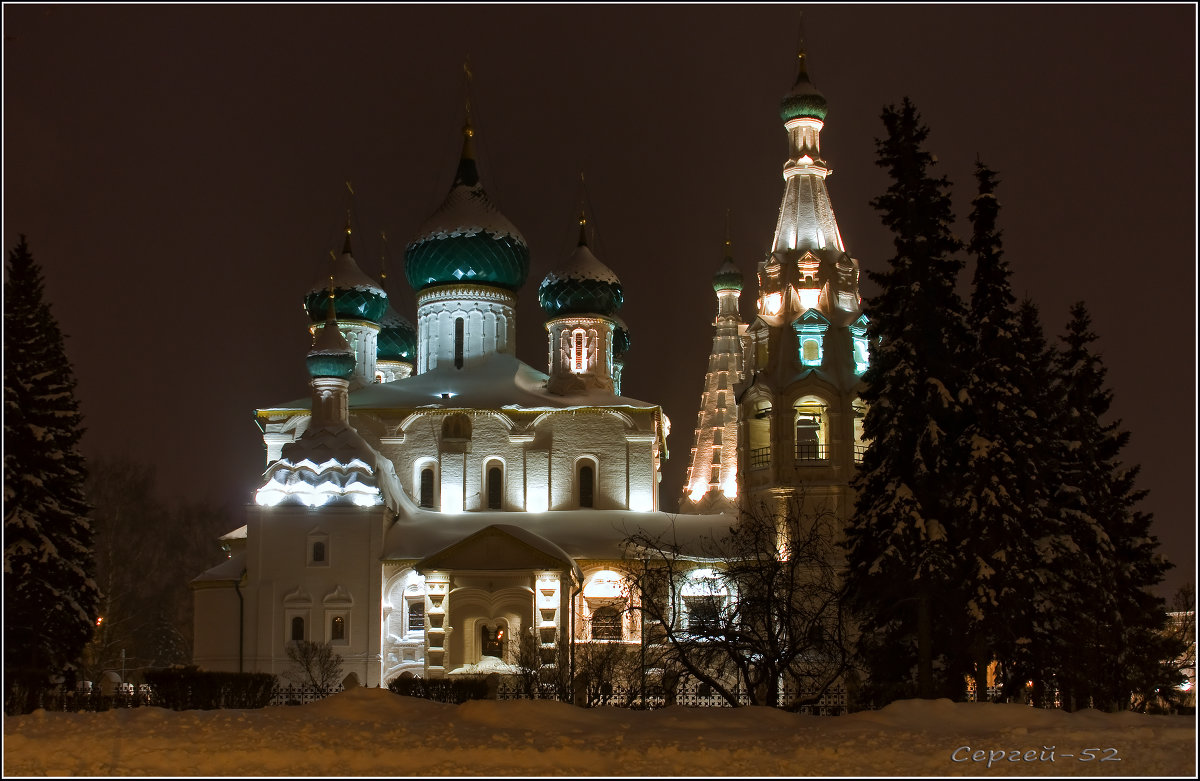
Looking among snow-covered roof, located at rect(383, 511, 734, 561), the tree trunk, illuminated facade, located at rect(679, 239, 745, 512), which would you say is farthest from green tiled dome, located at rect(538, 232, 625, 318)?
the tree trunk

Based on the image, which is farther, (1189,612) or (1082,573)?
(1189,612)

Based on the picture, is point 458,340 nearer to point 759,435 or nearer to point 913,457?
point 759,435

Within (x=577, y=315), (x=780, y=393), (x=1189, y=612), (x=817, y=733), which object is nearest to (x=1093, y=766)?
(x=817, y=733)

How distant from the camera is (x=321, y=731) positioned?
15109 millimetres

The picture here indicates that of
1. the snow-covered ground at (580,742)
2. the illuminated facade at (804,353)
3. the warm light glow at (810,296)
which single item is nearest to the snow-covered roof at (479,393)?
the illuminated facade at (804,353)

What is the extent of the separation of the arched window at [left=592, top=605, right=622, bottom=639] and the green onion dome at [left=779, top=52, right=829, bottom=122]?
13.3 m

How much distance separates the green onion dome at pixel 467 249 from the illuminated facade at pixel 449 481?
5cm

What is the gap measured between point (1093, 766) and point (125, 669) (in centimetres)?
3576

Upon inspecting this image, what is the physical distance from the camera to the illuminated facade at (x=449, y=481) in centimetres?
3531

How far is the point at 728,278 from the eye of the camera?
49781 millimetres

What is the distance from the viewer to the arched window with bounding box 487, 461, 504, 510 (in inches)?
1588

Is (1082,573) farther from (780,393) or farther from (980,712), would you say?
(780,393)

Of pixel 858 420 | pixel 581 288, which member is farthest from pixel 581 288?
pixel 858 420

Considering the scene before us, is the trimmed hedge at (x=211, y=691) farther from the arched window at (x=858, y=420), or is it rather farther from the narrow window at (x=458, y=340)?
the narrow window at (x=458, y=340)
